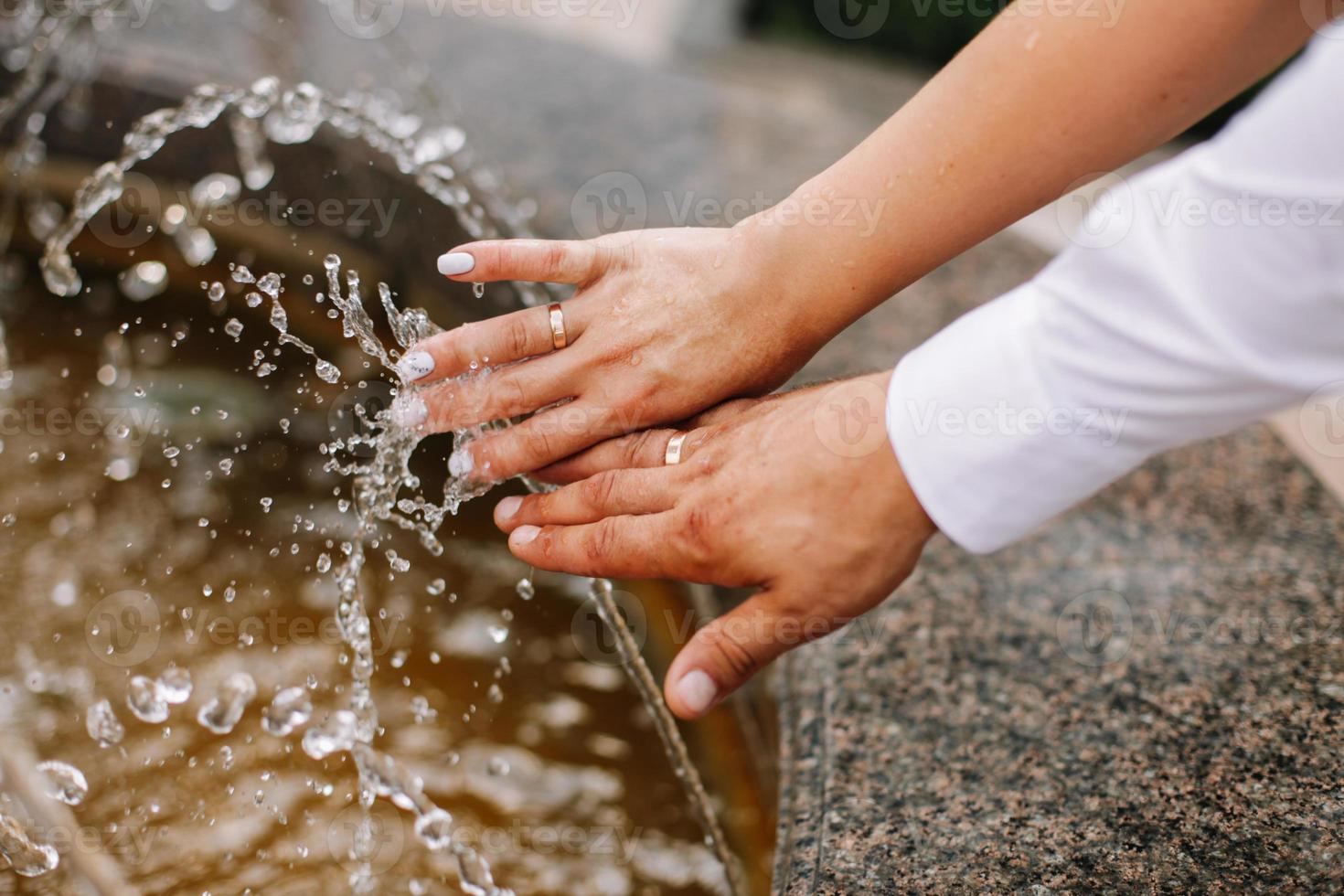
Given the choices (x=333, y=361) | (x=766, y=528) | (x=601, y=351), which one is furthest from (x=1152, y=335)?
(x=333, y=361)

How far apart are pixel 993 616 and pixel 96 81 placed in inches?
107

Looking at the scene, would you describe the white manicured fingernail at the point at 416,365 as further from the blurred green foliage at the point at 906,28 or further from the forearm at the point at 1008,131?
the blurred green foliage at the point at 906,28

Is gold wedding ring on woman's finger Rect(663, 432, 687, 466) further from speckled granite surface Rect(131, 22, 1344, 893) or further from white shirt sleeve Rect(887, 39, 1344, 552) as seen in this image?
speckled granite surface Rect(131, 22, 1344, 893)

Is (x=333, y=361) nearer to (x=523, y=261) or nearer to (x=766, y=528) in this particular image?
(x=523, y=261)

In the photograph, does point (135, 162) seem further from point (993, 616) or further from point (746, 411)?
point (993, 616)

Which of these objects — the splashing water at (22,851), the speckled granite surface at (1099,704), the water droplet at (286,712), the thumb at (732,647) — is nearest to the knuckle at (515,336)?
the thumb at (732,647)

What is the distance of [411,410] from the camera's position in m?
1.33

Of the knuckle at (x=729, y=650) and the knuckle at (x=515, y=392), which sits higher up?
the knuckle at (x=515, y=392)

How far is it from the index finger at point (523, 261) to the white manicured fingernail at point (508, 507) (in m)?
0.28

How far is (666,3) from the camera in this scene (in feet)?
17.5

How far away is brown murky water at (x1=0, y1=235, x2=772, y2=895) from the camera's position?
5.21 feet

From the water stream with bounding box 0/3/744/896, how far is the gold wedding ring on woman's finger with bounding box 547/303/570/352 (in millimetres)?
178

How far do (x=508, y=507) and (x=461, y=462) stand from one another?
0.11 metres

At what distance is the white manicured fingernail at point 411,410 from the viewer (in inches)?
52.1
